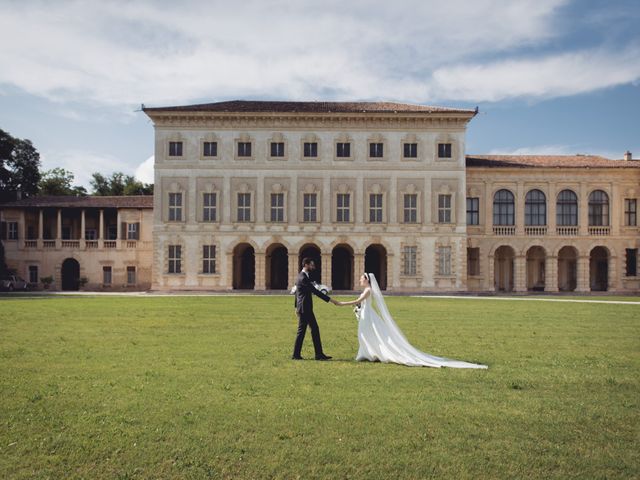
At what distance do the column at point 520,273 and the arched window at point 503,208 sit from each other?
2.81 meters

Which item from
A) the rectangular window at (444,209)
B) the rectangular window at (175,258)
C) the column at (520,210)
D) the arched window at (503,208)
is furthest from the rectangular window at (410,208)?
the rectangular window at (175,258)

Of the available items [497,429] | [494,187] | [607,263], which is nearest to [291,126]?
[494,187]

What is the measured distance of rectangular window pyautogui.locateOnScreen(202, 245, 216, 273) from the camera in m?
42.1

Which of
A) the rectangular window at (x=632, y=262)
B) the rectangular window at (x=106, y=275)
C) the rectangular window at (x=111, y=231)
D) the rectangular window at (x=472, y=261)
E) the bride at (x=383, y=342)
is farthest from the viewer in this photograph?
the rectangular window at (x=111, y=231)

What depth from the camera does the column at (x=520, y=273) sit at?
4372 cm

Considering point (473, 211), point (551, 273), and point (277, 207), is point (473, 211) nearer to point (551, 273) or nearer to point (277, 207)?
point (551, 273)

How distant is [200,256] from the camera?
138ft

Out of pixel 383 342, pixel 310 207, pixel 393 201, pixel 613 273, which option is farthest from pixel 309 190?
pixel 383 342

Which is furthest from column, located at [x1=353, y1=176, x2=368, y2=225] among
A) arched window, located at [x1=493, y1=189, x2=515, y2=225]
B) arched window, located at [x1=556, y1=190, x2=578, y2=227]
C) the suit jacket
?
the suit jacket

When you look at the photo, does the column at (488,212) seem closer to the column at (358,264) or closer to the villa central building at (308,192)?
the villa central building at (308,192)

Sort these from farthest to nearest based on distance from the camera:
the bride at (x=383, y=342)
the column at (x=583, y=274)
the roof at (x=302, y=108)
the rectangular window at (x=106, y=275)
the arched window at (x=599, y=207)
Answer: the rectangular window at (x=106, y=275) < the arched window at (x=599, y=207) < the column at (x=583, y=274) < the roof at (x=302, y=108) < the bride at (x=383, y=342)

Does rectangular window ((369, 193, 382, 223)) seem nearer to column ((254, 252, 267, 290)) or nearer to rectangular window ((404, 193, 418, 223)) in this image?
rectangular window ((404, 193, 418, 223))

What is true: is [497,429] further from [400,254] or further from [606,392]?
[400,254]

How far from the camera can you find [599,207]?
44.6 metres
